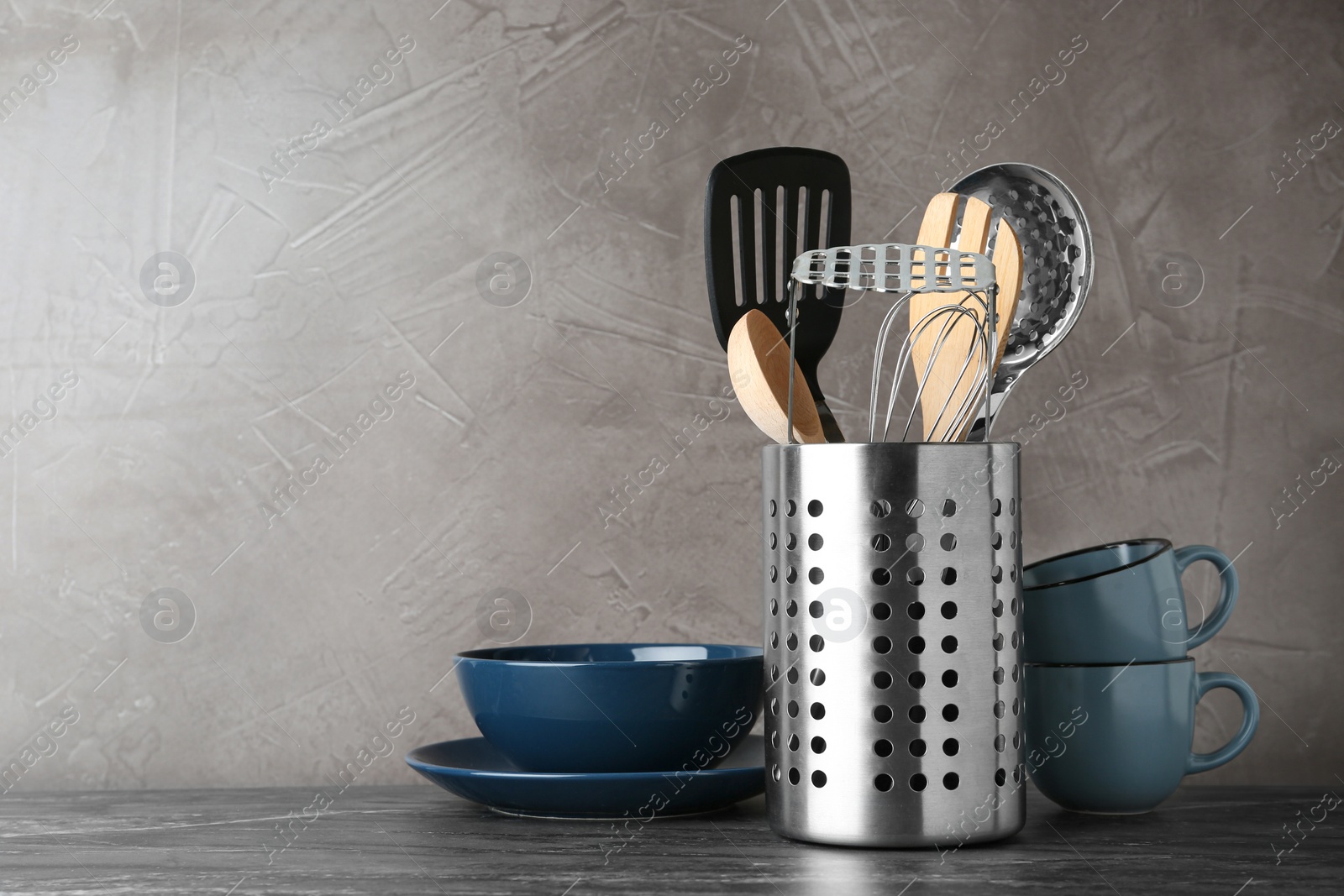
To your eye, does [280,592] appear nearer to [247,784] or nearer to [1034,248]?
[247,784]

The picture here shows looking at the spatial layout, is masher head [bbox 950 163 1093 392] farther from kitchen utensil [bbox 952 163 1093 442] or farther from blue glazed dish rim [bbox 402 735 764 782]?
blue glazed dish rim [bbox 402 735 764 782]

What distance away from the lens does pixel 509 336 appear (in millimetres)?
906

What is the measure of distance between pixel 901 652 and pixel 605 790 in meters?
0.21

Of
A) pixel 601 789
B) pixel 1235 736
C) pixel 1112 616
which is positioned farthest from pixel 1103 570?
pixel 601 789

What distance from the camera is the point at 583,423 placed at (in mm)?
902

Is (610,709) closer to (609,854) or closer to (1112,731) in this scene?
(609,854)

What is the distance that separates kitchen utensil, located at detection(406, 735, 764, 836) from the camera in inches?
26.6

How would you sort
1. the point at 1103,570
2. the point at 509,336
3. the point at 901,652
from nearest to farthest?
the point at 901,652 → the point at 1103,570 → the point at 509,336

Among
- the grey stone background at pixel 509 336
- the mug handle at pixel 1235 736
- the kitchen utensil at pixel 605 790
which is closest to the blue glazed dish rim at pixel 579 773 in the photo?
the kitchen utensil at pixel 605 790

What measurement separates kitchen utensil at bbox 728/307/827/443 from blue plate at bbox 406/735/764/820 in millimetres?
214

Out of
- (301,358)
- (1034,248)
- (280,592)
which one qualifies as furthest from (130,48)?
(1034,248)

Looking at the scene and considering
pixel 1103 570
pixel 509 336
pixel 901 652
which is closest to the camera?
pixel 901 652

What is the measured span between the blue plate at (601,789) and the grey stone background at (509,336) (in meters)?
0.19

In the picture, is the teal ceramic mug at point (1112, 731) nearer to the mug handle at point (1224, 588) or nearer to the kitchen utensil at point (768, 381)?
the mug handle at point (1224, 588)
